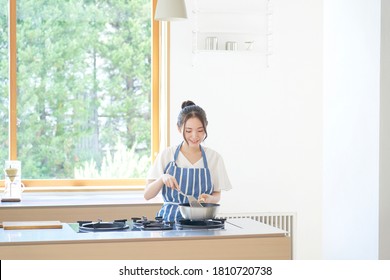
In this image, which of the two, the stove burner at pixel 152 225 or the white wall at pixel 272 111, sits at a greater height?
the white wall at pixel 272 111

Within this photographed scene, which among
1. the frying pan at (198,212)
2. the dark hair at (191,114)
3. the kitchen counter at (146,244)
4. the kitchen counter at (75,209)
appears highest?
the dark hair at (191,114)

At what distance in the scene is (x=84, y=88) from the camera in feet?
21.1

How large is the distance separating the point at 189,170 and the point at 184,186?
0.34ft

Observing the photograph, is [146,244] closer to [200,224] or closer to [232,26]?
[200,224]

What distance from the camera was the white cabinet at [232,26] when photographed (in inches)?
249

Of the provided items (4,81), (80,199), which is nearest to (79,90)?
(4,81)

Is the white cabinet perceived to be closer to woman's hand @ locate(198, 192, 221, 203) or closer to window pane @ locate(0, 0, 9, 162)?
window pane @ locate(0, 0, 9, 162)

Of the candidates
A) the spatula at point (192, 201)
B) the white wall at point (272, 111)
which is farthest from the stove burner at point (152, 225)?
the white wall at point (272, 111)

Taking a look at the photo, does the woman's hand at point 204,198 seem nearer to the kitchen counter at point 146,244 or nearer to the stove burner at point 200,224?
the stove burner at point 200,224

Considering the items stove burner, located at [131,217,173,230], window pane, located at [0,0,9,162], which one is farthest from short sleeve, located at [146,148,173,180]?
window pane, located at [0,0,9,162]

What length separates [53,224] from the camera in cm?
410

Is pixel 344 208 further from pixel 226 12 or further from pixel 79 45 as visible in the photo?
pixel 79 45

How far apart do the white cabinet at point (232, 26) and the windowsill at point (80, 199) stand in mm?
1342
